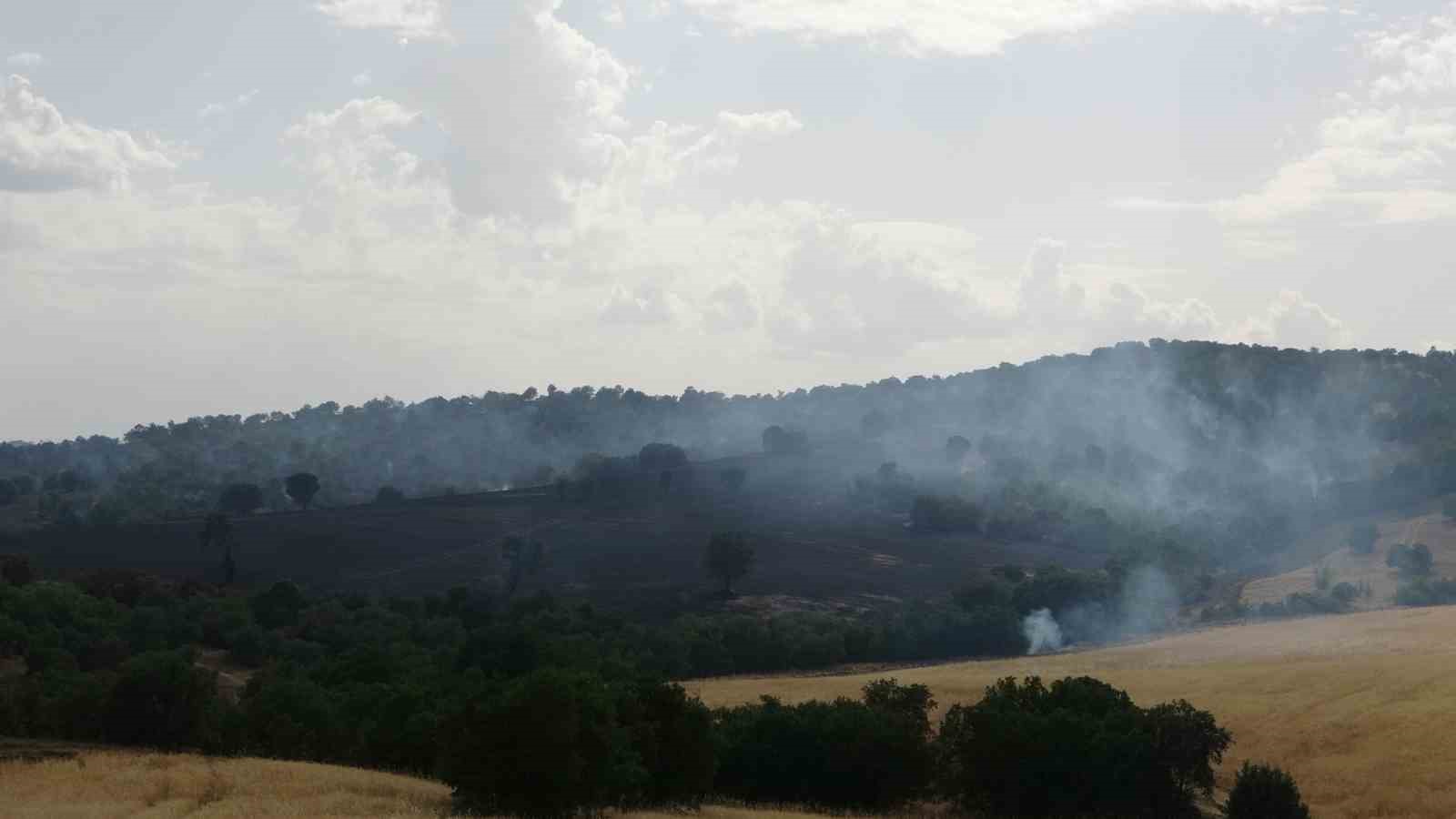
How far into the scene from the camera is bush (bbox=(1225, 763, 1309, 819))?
56750 millimetres

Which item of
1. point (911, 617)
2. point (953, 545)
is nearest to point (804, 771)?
point (911, 617)

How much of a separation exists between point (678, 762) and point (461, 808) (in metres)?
11.3

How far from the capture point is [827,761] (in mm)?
59000

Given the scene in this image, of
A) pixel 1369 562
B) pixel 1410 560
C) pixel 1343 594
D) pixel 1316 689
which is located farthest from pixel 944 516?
pixel 1316 689

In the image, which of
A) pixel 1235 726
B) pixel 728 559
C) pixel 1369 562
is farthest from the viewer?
pixel 1369 562

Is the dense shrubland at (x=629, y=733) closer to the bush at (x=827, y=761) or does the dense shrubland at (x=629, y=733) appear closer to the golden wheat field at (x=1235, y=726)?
the bush at (x=827, y=761)

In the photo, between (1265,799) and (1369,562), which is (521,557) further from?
(1265,799)

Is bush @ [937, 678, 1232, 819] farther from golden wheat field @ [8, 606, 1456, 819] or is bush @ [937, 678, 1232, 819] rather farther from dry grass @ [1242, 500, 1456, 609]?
dry grass @ [1242, 500, 1456, 609]

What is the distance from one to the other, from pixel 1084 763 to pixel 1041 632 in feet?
271

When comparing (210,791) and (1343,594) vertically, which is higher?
(210,791)

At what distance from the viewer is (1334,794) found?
6266 centimetres

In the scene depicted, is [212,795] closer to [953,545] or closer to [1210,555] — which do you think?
[953,545]

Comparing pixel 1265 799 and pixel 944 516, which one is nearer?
pixel 1265 799

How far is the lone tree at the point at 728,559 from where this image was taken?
157 metres
